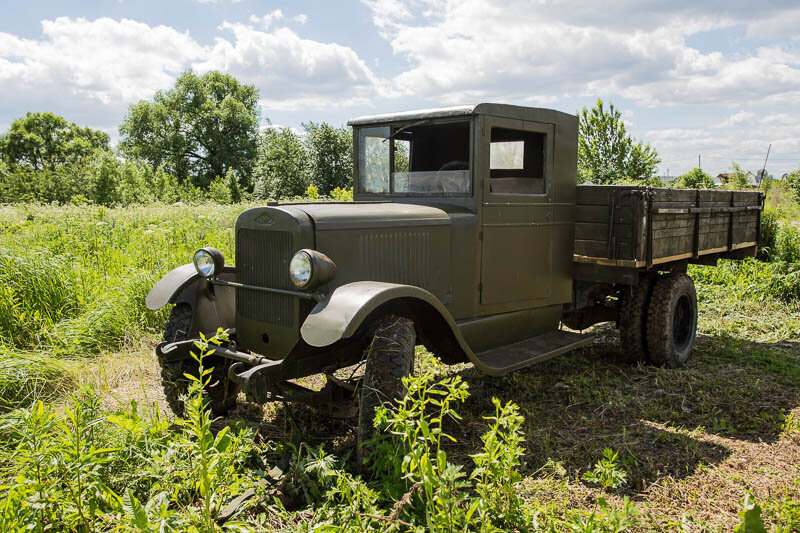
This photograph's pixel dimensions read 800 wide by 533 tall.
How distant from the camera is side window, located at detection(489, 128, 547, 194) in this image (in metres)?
4.68

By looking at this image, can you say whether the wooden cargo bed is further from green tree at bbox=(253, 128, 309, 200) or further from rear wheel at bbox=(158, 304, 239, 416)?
green tree at bbox=(253, 128, 309, 200)

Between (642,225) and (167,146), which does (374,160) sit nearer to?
(642,225)

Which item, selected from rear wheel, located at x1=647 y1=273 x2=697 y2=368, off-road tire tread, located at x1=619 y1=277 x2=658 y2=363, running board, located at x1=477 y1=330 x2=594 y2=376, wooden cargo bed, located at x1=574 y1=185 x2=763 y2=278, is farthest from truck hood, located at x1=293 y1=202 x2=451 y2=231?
rear wheel, located at x1=647 y1=273 x2=697 y2=368

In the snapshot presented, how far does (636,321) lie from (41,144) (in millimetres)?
53554

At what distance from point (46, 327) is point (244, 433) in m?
3.95

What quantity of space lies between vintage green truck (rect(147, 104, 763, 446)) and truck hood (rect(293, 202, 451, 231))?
12 millimetres

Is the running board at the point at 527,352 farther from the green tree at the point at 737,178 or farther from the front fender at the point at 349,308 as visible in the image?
the green tree at the point at 737,178

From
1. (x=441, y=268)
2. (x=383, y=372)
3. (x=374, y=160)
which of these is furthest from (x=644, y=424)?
(x=374, y=160)

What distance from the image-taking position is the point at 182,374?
3812 mm

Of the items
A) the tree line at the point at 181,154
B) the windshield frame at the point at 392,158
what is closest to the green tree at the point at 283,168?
the tree line at the point at 181,154

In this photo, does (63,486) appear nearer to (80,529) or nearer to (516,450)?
(80,529)

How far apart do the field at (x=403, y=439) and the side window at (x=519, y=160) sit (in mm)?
1705

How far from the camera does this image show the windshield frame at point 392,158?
4238mm

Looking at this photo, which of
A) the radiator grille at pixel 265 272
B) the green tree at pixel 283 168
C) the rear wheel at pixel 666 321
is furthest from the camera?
the green tree at pixel 283 168
